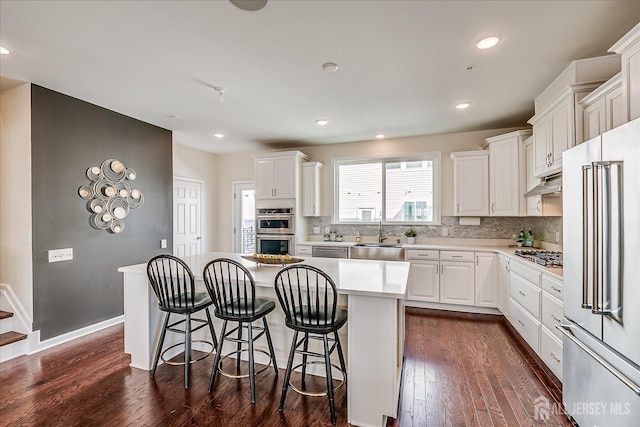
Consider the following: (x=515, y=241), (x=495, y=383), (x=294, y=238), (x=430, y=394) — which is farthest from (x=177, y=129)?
(x=515, y=241)

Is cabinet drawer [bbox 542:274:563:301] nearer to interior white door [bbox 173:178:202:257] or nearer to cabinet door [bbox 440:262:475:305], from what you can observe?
cabinet door [bbox 440:262:475:305]

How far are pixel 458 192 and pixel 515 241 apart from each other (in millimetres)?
1086

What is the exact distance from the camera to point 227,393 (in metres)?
2.26

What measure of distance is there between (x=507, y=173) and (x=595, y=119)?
1.75 metres

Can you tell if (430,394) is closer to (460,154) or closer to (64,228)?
(460,154)

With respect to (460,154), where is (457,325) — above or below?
below

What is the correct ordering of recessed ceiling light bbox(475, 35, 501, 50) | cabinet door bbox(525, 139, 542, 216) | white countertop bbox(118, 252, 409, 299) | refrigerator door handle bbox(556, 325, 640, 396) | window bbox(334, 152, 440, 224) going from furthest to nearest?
window bbox(334, 152, 440, 224)
cabinet door bbox(525, 139, 542, 216)
recessed ceiling light bbox(475, 35, 501, 50)
white countertop bbox(118, 252, 409, 299)
refrigerator door handle bbox(556, 325, 640, 396)

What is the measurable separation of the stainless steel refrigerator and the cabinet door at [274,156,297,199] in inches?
146

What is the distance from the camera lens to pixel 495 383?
7.87 feet

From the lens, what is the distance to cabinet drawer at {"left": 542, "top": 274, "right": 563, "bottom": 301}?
7.63ft

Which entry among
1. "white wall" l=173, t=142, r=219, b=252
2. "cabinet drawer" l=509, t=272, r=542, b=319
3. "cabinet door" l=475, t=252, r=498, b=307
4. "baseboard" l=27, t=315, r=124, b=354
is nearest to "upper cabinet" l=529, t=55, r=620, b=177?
"cabinet drawer" l=509, t=272, r=542, b=319

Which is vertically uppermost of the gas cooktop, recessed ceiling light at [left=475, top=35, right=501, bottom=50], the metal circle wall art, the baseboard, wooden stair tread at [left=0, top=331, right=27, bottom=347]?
recessed ceiling light at [left=475, top=35, right=501, bottom=50]

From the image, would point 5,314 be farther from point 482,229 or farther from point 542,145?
point 482,229

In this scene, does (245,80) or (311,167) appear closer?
(245,80)
